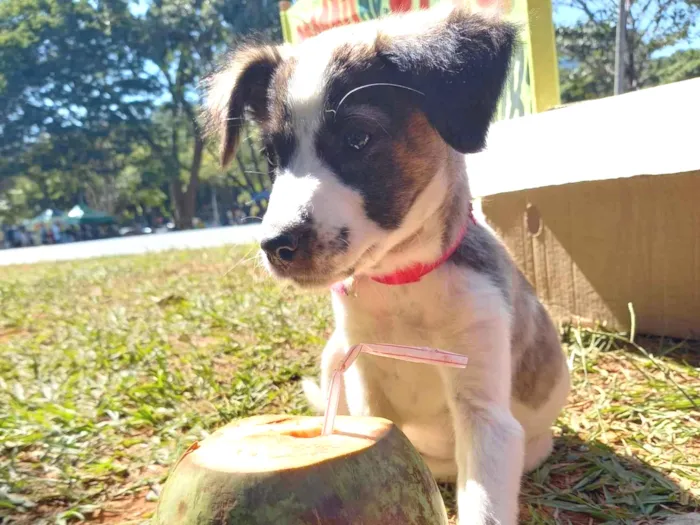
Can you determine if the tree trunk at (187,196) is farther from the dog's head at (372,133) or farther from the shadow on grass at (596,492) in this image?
the shadow on grass at (596,492)

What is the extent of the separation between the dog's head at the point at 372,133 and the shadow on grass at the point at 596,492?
91cm

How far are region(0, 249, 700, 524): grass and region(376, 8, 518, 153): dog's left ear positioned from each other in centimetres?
116

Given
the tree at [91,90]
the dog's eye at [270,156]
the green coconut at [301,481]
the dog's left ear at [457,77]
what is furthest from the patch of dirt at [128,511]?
the tree at [91,90]

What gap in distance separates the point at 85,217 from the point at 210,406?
123 ft

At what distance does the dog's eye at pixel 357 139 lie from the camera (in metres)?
1.82

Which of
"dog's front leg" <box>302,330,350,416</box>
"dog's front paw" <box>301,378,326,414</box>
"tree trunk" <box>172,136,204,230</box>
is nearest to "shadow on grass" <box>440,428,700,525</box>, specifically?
"dog's front leg" <box>302,330,350,416</box>

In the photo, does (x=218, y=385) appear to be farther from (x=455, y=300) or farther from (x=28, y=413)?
(x=455, y=300)

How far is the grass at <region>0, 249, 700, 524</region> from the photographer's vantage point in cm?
206

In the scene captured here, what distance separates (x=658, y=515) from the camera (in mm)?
1835

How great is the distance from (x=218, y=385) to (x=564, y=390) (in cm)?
163

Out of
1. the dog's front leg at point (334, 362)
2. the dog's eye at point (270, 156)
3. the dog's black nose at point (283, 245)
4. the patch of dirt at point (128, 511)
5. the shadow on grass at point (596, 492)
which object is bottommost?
the shadow on grass at point (596, 492)

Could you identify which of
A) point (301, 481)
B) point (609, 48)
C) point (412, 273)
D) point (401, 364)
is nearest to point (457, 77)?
point (412, 273)

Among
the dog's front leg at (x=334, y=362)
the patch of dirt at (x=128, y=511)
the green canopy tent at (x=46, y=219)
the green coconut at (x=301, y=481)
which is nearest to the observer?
the green coconut at (x=301, y=481)

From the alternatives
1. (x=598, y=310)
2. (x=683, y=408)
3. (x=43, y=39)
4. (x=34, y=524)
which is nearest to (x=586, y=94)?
(x=598, y=310)
